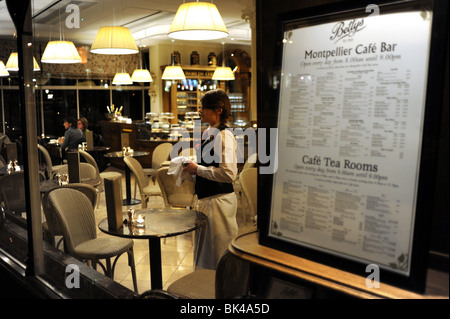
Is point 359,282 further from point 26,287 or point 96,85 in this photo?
point 96,85

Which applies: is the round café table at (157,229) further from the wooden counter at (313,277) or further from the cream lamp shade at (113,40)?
the cream lamp shade at (113,40)

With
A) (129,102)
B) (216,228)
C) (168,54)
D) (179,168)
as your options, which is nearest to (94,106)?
(129,102)

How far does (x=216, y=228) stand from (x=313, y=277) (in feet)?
5.42

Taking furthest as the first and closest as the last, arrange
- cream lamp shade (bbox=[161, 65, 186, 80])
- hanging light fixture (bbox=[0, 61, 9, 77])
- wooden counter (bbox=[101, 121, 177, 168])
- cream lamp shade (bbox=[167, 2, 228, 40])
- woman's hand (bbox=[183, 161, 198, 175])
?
wooden counter (bbox=[101, 121, 177, 168]) → cream lamp shade (bbox=[161, 65, 186, 80]) → hanging light fixture (bbox=[0, 61, 9, 77]) → cream lamp shade (bbox=[167, 2, 228, 40]) → woman's hand (bbox=[183, 161, 198, 175])

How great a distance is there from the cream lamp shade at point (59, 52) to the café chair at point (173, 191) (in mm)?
1649


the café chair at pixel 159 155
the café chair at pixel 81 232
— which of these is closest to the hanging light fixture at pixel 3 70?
the café chair at pixel 81 232

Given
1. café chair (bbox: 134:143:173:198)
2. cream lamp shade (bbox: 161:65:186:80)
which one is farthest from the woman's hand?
cream lamp shade (bbox: 161:65:186:80)

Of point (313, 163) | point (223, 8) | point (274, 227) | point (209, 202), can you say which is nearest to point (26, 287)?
point (209, 202)

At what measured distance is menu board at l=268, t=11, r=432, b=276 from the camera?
1029mm

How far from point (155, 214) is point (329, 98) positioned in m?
1.92

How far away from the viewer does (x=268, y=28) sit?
4.49ft

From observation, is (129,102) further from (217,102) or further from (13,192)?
(217,102)

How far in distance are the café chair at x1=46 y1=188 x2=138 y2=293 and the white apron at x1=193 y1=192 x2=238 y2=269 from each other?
0.64m

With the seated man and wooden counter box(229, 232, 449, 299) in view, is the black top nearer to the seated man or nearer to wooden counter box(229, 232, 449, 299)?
wooden counter box(229, 232, 449, 299)
